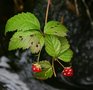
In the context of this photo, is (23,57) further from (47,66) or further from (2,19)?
(47,66)

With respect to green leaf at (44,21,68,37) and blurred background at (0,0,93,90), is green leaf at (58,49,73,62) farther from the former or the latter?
blurred background at (0,0,93,90)

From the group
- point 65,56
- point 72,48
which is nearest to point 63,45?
point 65,56

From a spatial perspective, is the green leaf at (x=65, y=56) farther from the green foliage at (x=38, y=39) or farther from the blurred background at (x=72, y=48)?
the blurred background at (x=72, y=48)

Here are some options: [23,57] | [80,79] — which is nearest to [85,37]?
[80,79]

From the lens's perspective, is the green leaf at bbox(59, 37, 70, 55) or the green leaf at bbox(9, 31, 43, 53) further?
the green leaf at bbox(59, 37, 70, 55)

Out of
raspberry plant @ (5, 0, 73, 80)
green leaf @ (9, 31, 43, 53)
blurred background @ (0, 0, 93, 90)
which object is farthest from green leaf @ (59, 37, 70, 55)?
blurred background @ (0, 0, 93, 90)

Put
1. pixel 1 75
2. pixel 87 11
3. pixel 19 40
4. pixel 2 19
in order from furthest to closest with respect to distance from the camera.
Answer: pixel 87 11
pixel 2 19
pixel 1 75
pixel 19 40
